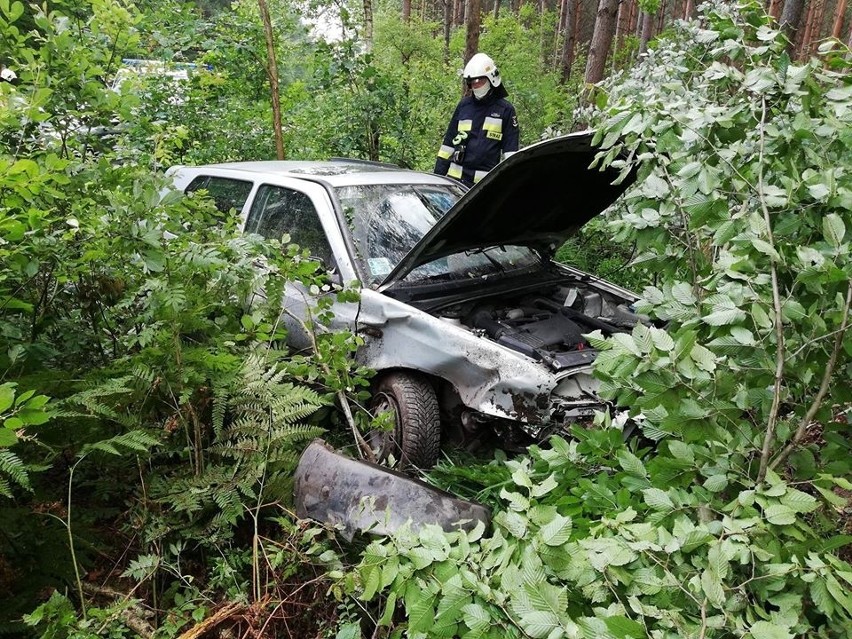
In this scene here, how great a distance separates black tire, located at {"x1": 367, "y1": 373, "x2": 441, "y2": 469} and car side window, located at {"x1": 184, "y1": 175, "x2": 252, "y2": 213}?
2.20m

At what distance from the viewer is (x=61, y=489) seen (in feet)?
9.04

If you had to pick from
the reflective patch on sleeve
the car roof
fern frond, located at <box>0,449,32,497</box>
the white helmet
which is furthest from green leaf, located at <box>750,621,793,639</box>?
the white helmet

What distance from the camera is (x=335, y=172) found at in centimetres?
455

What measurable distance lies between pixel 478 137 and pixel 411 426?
410 centimetres

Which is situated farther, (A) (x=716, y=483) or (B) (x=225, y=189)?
(B) (x=225, y=189)

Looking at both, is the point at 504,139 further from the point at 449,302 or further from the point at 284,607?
the point at 284,607

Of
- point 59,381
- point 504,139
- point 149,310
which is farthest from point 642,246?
point 504,139

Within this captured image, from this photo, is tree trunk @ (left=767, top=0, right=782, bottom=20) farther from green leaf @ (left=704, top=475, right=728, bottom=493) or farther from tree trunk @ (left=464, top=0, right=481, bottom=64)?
green leaf @ (left=704, top=475, right=728, bottom=493)

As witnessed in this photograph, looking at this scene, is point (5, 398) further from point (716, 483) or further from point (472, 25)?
point (472, 25)

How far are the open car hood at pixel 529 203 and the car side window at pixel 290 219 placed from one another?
2.09ft

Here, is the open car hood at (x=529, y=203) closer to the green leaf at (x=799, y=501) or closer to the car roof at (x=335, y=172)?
the car roof at (x=335, y=172)

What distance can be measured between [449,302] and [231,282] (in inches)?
54.1

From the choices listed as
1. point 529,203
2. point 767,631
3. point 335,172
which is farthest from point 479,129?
point 767,631

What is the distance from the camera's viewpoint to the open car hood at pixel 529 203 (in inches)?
130
